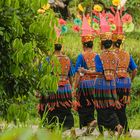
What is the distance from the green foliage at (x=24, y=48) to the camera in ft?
14.9

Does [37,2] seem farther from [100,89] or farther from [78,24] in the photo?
[78,24]

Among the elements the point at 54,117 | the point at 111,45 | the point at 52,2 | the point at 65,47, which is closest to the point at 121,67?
the point at 111,45

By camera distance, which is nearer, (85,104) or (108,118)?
(108,118)

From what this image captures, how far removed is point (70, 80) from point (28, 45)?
3.02m

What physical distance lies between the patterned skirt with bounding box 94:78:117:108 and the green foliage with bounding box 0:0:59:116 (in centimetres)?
203

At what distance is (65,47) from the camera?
12.3 m

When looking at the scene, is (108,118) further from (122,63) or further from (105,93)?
(122,63)

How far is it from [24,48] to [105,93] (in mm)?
2668

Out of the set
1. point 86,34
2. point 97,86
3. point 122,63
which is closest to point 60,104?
point 97,86

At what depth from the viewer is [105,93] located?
6922 mm

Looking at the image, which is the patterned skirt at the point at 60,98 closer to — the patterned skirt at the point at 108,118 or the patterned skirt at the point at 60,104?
the patterned skirt at the point at 60,104

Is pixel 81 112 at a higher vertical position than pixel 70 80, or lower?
lower

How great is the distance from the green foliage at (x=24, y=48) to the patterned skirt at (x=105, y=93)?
6.64 feet

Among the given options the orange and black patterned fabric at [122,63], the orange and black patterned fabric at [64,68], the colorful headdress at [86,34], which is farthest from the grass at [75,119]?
the orange and black patterned fabric at [122,63]
